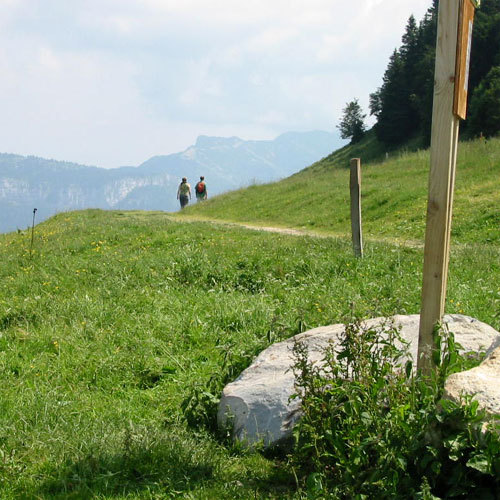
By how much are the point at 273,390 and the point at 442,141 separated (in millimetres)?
2231

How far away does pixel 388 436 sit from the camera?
3.29 metres

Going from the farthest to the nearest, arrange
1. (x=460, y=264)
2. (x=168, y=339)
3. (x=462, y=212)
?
(x=462, y=212), (x=460, y=264), (x=168, y=339)

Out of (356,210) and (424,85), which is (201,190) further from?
(424,85)

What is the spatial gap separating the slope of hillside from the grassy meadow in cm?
22

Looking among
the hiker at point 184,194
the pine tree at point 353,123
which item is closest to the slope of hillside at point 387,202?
the hiker at point 184,194

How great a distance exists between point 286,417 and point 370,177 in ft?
69.7

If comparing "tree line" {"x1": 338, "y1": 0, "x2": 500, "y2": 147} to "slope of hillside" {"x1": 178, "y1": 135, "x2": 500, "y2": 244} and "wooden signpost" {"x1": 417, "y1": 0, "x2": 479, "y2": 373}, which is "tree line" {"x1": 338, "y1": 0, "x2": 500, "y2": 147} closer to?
"slope of hillside" {"x1": 178, "y1": 135, "x2": 500, "y2": 244}

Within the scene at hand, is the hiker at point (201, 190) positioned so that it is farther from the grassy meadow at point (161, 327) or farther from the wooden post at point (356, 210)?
the wooden post at point (356, 210)

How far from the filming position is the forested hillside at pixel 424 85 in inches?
1387

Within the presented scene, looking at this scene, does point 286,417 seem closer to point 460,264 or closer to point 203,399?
point 203,399

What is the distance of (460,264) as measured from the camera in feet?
31.3

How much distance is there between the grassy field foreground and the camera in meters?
3.84

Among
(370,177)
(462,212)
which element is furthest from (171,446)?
(370,177)

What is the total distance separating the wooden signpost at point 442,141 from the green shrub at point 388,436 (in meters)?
0.27
